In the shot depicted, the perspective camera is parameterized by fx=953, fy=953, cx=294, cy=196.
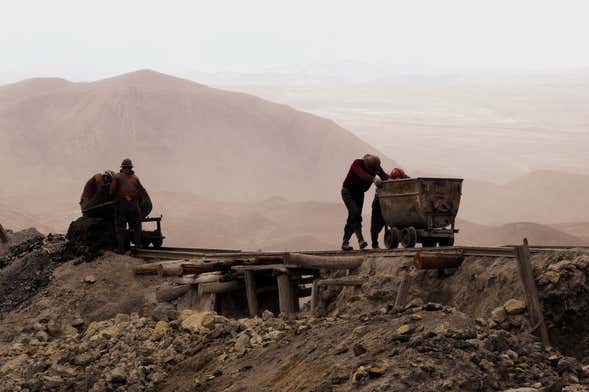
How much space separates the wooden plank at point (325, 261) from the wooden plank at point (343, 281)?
0.25 metres

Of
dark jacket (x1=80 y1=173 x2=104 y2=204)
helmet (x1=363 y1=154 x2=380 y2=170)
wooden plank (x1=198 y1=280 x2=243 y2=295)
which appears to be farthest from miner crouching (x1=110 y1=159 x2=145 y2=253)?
helmet (x1=363 y1=154 x2=380 y2=170)

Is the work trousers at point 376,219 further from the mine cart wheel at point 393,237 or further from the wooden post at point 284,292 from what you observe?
the wooden post at point 284,292

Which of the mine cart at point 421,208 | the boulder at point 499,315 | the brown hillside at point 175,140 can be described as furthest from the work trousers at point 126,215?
the brown hillside at point 175,140

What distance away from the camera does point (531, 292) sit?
31.5 feet

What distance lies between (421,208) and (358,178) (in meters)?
1.33

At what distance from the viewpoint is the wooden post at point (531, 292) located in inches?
371

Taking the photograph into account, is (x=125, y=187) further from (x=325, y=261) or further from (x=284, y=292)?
(x=325, y=261)

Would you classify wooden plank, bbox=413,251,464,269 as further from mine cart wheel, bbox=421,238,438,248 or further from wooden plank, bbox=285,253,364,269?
mine cart wheel, bbox=421,238,438,248

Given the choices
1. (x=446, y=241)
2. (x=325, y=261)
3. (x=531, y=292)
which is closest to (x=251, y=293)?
(x=325, y=261)

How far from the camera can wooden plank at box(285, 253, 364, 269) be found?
12.8m

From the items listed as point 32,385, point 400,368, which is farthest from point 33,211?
point 400,368

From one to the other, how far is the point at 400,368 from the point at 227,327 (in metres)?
3.65

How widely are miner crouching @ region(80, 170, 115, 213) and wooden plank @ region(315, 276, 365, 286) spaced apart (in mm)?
5226

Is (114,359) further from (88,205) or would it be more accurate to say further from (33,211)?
(33,211)
